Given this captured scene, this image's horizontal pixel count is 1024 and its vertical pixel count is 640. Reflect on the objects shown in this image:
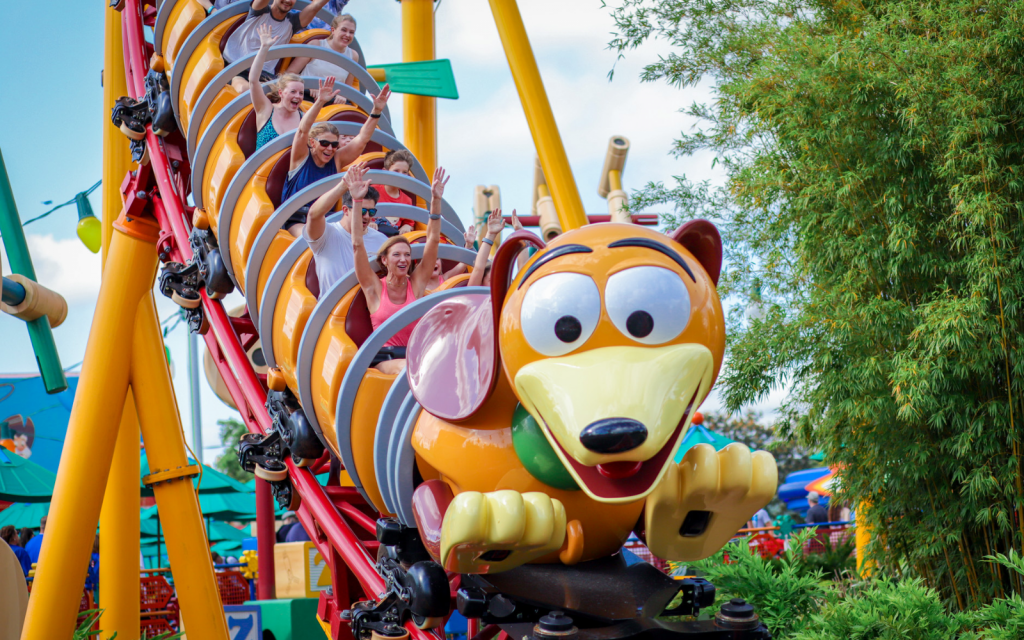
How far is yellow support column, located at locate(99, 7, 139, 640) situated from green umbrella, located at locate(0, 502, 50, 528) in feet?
15.9

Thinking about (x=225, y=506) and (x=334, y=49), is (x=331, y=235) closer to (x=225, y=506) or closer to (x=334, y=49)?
(x=334, y=49)

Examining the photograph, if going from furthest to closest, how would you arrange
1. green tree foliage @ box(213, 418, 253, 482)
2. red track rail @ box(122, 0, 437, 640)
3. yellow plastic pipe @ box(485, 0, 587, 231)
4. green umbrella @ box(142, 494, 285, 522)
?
green tree foliage @ box(213, 418, 253, 482) → green umbrella @ box(142, 494, 285, 522) → yellow plastic pipe @ box(485, 0, 587, 231) → red track rail @ box(122, 0, 437, 640)

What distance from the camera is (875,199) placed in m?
4.59

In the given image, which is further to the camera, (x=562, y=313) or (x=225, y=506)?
(x=225, y=506)

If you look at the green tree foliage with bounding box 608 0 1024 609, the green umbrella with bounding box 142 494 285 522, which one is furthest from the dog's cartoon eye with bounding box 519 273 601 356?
the green umbrella with bounding box 142 494 285 522

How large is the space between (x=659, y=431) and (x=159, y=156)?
3.90 metres

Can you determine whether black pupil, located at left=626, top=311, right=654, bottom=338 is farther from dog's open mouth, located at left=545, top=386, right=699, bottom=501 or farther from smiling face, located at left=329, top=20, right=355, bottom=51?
smiling face, located at left=329, top=20, right=355, bottom=51

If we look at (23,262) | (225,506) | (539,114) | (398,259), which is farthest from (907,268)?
(225,506)

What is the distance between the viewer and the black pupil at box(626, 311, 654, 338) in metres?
1.79

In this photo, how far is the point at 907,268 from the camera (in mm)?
4469

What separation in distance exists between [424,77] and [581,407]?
11.3ft

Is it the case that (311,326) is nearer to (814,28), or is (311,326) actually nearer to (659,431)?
(659,431)

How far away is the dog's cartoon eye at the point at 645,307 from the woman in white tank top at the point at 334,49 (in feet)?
9.94

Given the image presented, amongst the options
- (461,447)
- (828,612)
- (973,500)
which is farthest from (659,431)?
(973,500)
